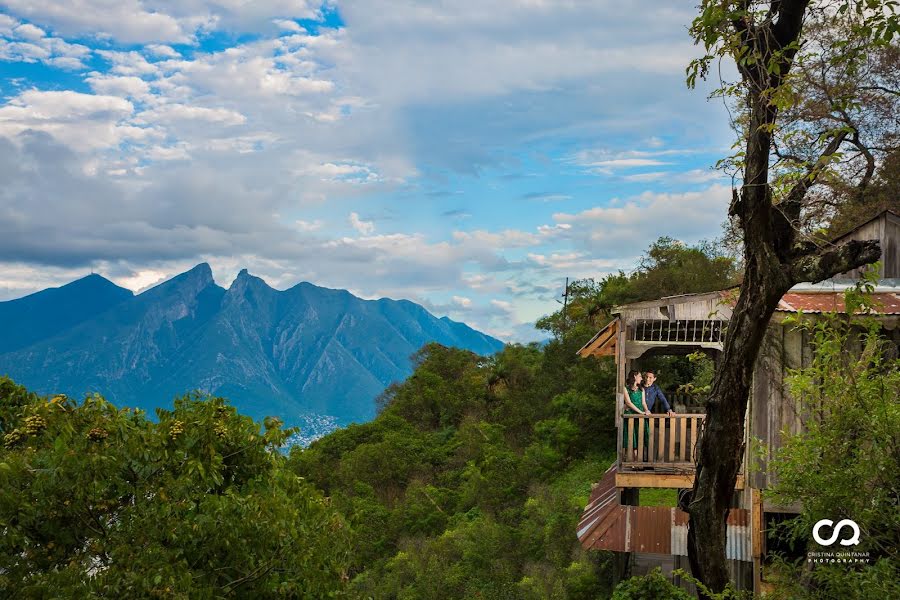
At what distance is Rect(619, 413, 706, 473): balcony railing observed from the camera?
13.6 m

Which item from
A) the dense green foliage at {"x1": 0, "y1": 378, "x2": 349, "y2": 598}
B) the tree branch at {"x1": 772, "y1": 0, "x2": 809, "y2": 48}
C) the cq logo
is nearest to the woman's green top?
the cq logo

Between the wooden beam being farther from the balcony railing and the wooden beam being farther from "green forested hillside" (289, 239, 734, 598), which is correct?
"green forested hillside" (289, 239, 734, 598)

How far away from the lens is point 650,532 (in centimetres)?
1342

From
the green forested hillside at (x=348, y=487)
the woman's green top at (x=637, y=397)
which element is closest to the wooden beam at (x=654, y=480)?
the woman's green top at (x=637, y=397)

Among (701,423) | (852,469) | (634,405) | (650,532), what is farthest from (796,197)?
(634,405)

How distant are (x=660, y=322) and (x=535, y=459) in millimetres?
16005

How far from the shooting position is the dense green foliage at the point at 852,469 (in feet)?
22.7

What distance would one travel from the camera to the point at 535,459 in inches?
1168

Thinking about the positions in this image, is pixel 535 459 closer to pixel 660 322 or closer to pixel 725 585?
pixel 660 322

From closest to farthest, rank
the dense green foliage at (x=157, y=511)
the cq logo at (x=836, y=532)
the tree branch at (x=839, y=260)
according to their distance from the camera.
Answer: the dense green foliage at (x=157, y=511) → the tree branch at (x=839, y=260) → the cq logo at (x=836, y=532)

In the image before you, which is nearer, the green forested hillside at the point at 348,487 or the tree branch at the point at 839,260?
the green forested hillside at the point at 348,487

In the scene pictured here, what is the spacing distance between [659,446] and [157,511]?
30.8 ft

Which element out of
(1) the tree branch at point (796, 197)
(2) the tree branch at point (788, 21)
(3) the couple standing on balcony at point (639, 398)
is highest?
(2) the tree branch at point (788, 21)

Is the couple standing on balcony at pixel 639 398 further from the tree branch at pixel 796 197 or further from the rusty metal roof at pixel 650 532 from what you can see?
the tree branch at pixel 796 197
